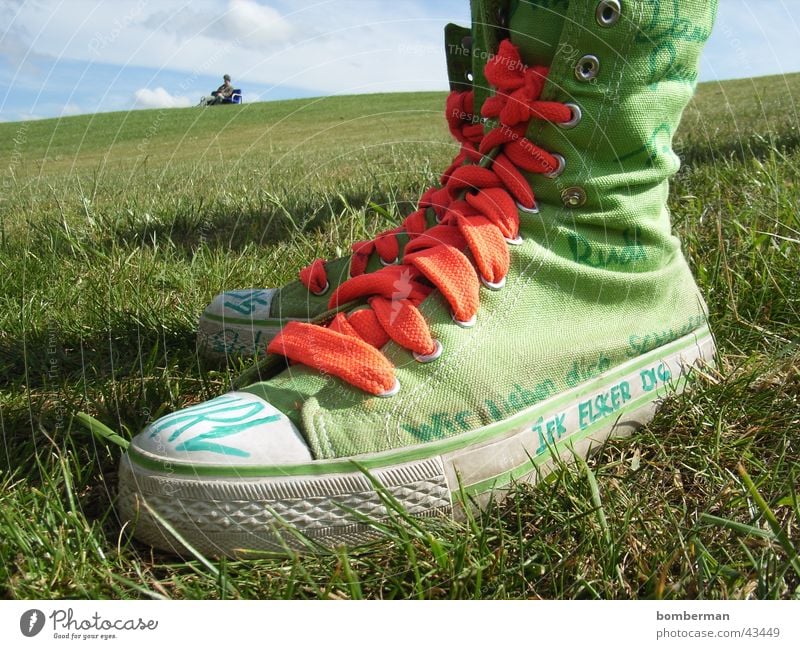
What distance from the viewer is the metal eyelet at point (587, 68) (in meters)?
1.16

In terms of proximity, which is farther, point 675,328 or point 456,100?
point 456,100

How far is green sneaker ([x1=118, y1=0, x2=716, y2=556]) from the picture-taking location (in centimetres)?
102

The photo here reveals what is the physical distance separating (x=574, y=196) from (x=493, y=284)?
0.69 ft

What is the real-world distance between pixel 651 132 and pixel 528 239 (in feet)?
0.91

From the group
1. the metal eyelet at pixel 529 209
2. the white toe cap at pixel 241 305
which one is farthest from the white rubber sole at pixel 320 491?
the white toe cap at pixel 241 305

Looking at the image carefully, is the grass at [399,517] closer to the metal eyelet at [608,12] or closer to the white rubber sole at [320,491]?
the white rubber sole at [320,491]

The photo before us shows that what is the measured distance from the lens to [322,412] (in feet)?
3.54

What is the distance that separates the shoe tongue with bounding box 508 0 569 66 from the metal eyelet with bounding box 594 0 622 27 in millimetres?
54

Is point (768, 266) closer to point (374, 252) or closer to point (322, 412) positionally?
point (374, 252)

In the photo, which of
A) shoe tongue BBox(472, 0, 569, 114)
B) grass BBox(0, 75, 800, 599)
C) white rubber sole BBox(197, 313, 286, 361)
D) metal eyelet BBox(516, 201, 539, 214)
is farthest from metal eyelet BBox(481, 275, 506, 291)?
white rubber sole BBox(197, 313, 286, 361)

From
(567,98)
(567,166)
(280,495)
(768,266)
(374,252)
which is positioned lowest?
(280,495)

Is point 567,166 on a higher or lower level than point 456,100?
→ lower

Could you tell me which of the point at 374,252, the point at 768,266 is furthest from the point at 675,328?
the point at 374,252
